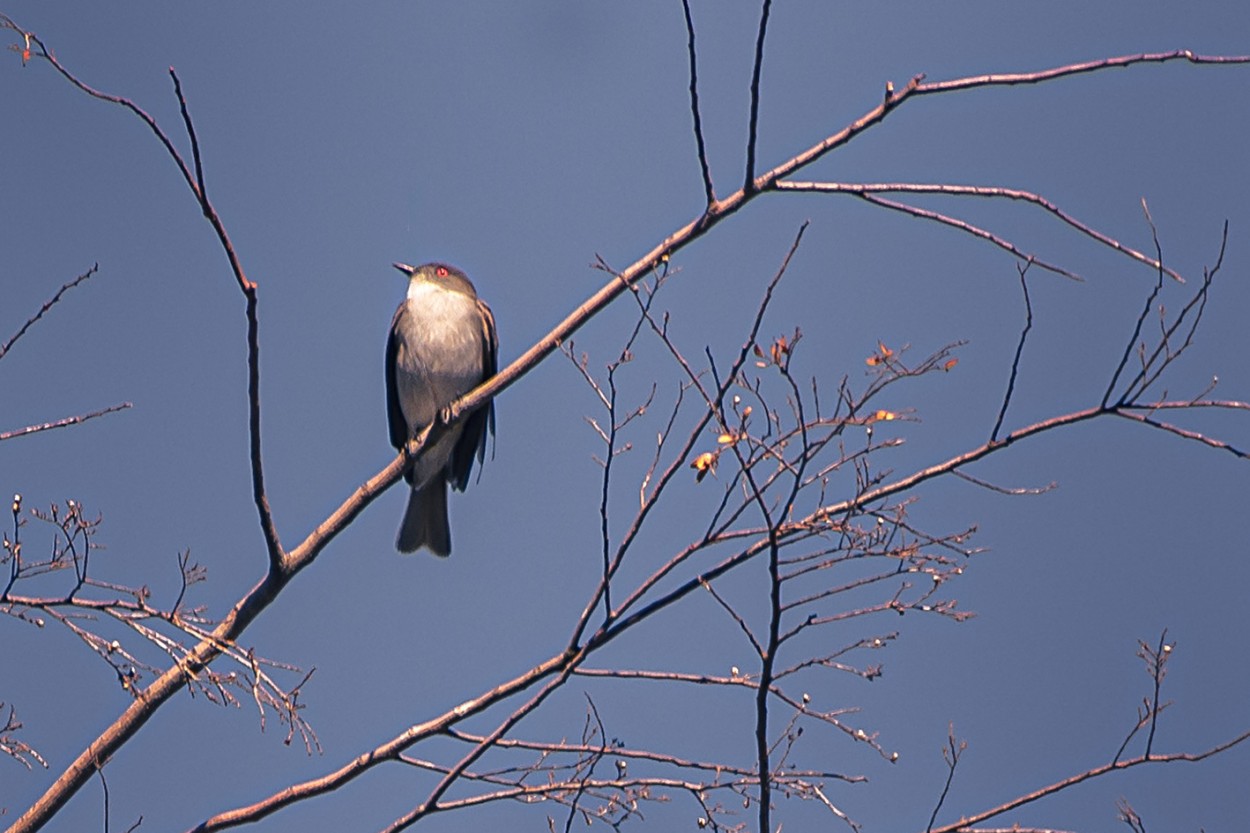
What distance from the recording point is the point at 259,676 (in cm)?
353

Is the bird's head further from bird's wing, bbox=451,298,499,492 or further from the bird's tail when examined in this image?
the bird's tail

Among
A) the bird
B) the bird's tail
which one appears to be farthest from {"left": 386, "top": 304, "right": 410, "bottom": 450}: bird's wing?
the bird's tail

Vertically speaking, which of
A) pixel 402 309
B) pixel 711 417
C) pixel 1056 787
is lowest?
pixel 1056 787

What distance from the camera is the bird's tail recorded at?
7262mm

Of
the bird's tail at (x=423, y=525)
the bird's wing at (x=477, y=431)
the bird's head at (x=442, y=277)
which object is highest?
the bird's head at (x=442, y=277)

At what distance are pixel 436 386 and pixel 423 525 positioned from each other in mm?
734

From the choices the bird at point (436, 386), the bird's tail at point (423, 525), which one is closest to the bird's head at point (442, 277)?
the bird at point (436, 386)

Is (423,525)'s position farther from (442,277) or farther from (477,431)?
(442,277)

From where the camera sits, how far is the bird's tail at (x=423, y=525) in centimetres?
726

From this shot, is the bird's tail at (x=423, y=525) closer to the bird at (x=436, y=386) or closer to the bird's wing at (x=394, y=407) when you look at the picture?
the bird at (x=436, y=386)

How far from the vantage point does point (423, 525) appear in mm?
7270

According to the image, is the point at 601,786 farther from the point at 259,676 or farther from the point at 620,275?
the point at 620,275

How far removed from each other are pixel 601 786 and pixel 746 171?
5.79 feet

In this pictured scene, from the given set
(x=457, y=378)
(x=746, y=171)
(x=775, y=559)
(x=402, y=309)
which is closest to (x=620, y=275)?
(x=746, y=171)
